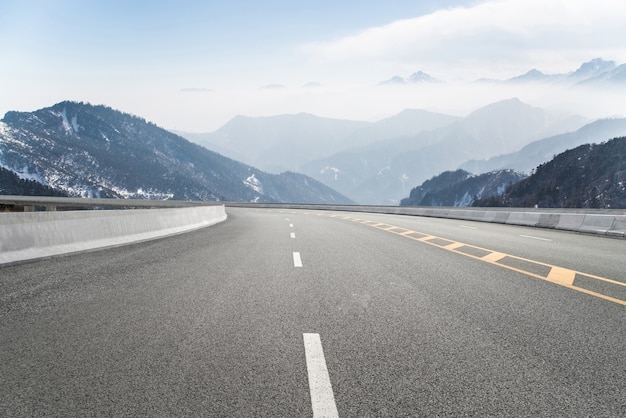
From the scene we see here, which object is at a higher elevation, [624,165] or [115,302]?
[624,165]

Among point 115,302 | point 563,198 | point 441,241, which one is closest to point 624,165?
point 563,198

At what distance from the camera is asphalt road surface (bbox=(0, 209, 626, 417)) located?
315 centimetres

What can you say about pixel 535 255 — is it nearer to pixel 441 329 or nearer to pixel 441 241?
pixel 441 241

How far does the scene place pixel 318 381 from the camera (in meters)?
3.44

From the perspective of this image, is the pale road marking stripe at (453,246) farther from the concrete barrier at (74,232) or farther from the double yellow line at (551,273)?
the concrete barrier at (74,232)

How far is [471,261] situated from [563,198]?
540 feet

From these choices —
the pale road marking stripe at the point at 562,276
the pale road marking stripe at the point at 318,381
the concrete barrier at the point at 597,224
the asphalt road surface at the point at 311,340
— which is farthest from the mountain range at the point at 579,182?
the pale road marking stripe at the point at 318,381

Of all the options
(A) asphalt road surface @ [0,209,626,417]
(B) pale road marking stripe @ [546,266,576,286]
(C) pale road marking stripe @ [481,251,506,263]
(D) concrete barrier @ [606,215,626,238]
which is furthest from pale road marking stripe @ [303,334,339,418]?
(D) concrete barrier @ [606,215,626,238]

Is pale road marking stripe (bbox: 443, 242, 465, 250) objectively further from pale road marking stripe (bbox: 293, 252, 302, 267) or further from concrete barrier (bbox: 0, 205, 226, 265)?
concrete barrier (bbox: 0, 205, 226, 265)

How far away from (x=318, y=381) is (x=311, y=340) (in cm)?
97

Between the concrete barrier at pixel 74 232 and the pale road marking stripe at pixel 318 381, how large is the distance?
6.99 metres

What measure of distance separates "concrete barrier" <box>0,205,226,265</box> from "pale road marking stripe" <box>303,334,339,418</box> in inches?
275

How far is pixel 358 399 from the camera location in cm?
315

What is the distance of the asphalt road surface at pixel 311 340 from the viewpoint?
3154mm
